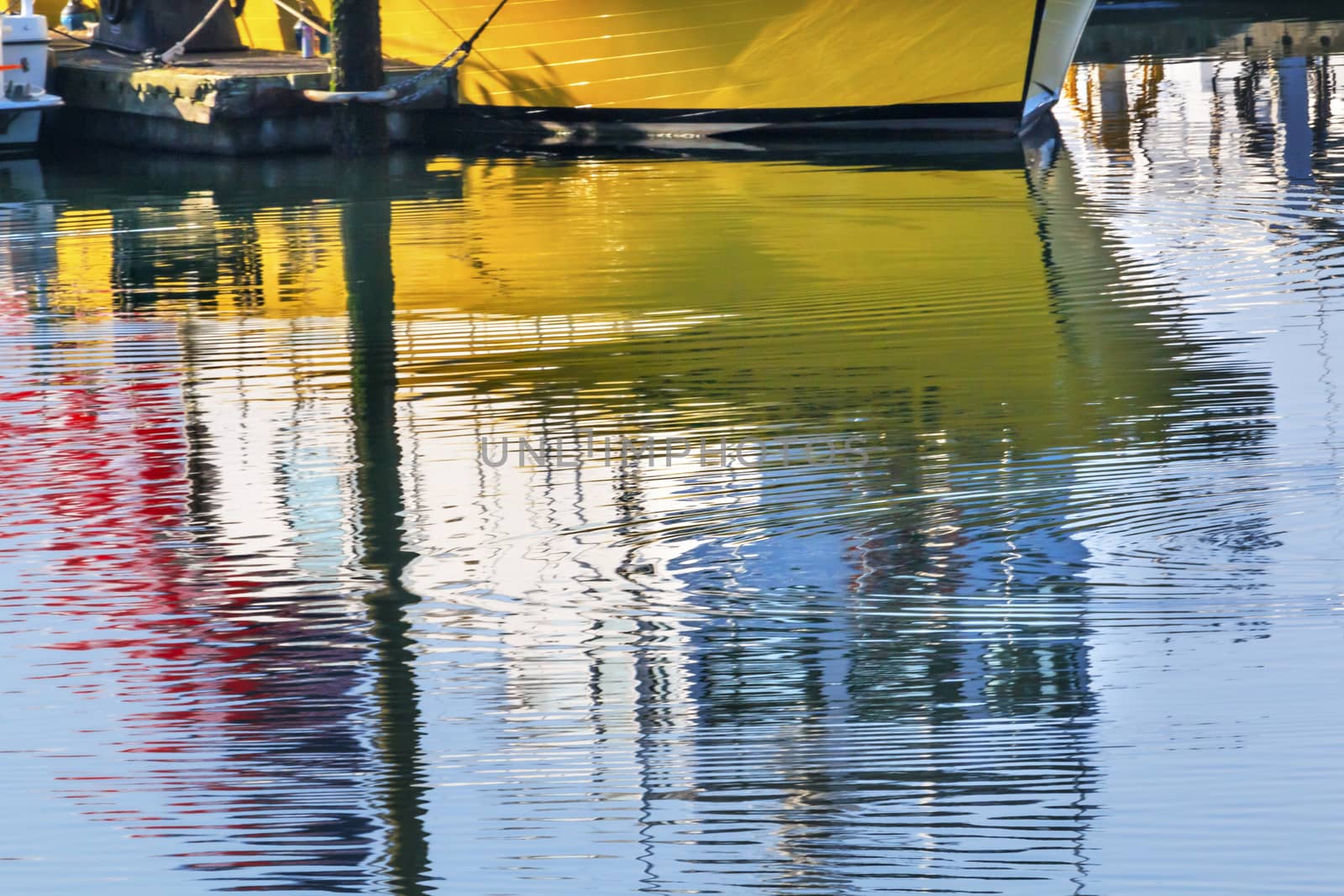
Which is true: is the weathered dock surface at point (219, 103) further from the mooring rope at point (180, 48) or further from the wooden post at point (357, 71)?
the wooden post at point (357, 71)

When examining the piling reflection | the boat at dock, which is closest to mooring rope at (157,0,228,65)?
the boat at dock

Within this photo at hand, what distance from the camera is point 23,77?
579 inches

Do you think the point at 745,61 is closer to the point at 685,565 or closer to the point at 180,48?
the point at 180,48

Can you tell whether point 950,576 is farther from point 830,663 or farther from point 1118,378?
point 1118,378

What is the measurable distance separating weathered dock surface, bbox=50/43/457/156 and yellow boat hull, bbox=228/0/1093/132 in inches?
32.9

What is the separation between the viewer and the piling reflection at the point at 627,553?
3.47m

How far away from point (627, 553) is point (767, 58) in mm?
9957

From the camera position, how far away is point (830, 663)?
4.13 metres

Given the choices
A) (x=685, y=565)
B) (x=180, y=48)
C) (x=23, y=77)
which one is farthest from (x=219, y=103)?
(x=685, y=565)

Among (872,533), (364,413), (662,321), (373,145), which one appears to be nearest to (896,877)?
(872,533)

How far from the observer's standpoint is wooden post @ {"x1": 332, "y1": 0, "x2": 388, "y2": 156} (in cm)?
1350

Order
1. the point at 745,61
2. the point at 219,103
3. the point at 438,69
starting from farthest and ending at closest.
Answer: the point at 745,61, the point at 438,69, the point at 219,103

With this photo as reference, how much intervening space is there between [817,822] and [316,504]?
244 cm

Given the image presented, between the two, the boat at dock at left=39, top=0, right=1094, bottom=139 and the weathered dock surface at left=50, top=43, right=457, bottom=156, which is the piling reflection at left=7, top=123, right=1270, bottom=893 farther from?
the weathered dock surface at left=50, top=43, right=457, bottom=156
